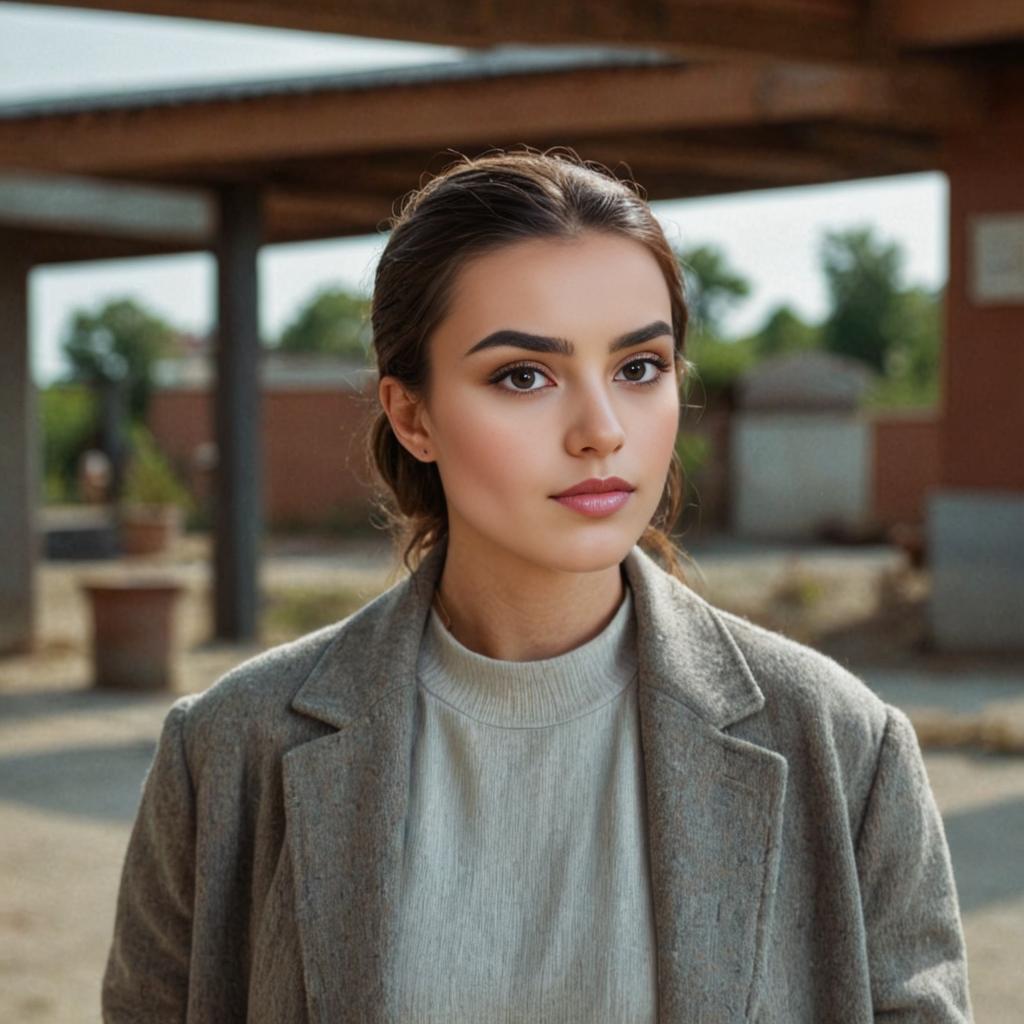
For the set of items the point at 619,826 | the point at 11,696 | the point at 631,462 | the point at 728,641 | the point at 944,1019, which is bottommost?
the point at 11,696

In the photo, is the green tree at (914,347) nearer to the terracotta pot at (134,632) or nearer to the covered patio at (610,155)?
the covered patio at (610,155)

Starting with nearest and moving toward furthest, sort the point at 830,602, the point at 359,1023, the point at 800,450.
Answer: the point at 359,1023 → the point at 830,602 → the point at 800,450

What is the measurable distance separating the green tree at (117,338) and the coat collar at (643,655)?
51.0 m

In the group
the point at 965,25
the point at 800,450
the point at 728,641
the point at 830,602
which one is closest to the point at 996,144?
the point at 965,25

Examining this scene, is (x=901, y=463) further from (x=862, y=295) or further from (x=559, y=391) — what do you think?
(x=862, y=295)

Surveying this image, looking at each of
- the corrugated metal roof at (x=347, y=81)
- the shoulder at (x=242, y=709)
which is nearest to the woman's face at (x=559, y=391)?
the shoulder at (x=242, y=709)

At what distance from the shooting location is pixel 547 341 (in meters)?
1.53

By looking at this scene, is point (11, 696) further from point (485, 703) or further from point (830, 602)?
point (485, 703)

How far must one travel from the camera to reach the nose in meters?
1.52

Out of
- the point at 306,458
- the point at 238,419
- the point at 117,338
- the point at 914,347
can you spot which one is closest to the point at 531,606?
the point at 238,419

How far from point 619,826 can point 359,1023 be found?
280 mm

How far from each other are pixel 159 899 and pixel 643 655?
1.70ft

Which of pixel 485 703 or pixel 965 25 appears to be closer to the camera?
pixel 485 703

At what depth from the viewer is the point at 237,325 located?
10180 mm
